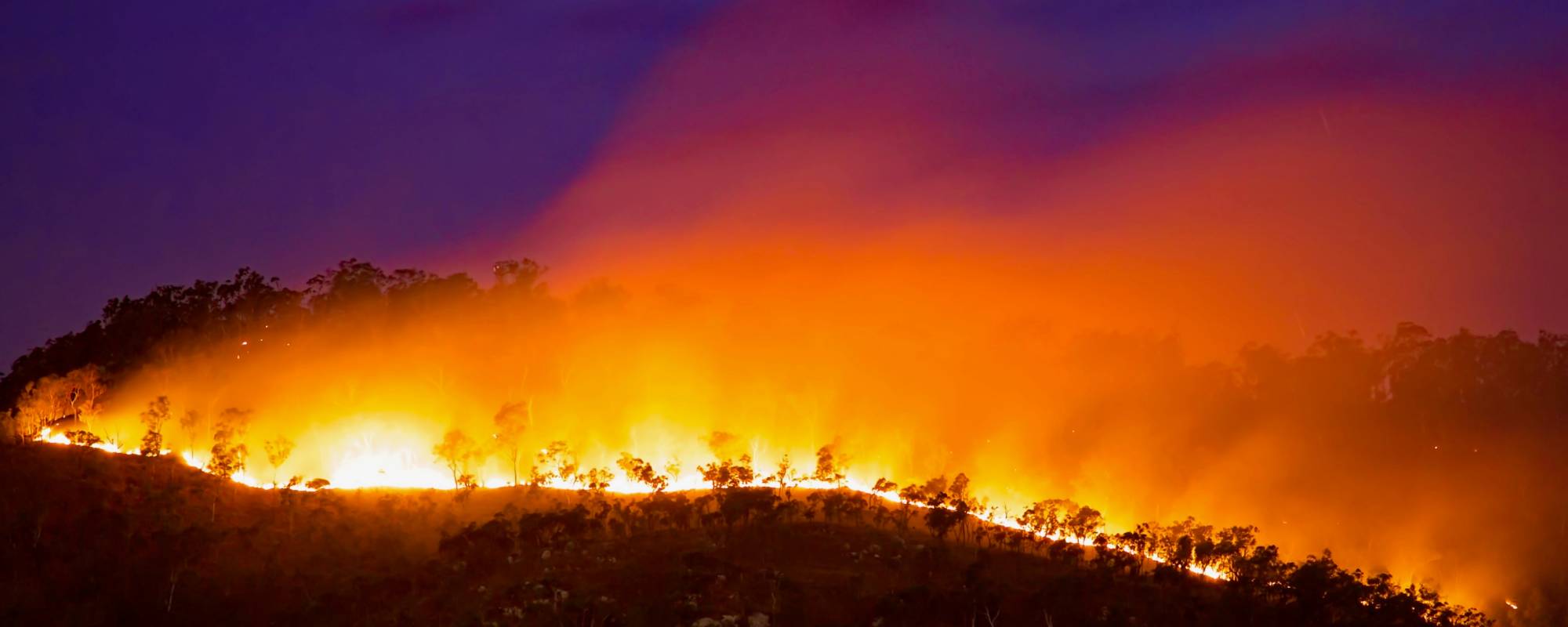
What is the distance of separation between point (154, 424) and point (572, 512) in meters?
29.5

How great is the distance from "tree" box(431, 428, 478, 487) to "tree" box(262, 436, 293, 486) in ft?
30.0

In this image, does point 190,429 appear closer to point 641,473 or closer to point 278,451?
point 278,451

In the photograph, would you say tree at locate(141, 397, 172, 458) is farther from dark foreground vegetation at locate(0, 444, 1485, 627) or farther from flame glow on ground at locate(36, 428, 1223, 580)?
flame glow on ground at locate(36, 428, 1223, 580)

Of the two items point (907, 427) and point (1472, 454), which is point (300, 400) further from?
point (1472, 454)

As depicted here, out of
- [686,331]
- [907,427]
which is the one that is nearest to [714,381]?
[686,331]

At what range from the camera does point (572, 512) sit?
226 ft

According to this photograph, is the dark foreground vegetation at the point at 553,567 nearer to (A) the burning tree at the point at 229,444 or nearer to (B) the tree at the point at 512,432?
(A) the burning tree at the point at 229,444

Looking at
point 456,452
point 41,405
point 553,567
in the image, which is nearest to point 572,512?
point 553,567

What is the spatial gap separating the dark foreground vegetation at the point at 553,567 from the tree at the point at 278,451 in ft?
9.95

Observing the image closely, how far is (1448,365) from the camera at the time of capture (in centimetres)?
10888

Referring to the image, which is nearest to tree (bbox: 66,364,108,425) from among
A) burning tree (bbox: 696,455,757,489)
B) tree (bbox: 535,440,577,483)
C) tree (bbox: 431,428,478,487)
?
tree (bbox: 431,428,478,487)

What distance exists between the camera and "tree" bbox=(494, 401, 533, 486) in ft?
277

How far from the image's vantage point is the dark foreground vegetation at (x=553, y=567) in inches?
2207

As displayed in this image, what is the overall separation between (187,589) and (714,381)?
54.8 metres
